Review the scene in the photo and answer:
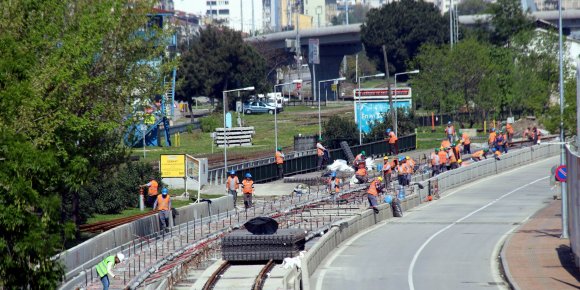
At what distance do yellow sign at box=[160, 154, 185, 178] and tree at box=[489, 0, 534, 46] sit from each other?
7336cm

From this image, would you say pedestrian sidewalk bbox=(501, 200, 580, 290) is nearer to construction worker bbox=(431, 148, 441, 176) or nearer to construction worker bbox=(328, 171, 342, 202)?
construction worker bbox=(328, 171, 342, 202)

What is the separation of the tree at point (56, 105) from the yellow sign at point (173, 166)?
5.55m

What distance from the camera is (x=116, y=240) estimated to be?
112 feet

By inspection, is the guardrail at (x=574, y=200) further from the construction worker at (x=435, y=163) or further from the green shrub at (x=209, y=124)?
the green shrub at (x=209, y=124)

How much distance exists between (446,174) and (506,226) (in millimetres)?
11595

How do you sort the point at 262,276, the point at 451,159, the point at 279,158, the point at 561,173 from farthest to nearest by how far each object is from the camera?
the point at 279,158, the point at 451,159, the point at 561,173, the point at 262,276

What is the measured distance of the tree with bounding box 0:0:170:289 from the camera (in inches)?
783

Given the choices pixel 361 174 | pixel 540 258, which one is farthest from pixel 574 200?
pixel 361 174

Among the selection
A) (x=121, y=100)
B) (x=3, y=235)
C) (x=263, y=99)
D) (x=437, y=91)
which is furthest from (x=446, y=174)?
(x=263, y=99)

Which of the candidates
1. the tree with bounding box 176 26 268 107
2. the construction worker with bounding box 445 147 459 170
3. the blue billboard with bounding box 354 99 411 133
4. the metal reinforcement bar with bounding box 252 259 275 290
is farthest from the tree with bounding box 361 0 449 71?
the metal reinforcement bar with bounding box 252 259 275 290

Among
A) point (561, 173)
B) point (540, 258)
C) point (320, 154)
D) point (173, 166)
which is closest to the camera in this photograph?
point (540, 258)

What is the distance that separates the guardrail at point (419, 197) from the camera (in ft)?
103

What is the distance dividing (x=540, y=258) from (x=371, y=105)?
44.6m

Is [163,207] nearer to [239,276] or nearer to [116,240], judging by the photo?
[116,240]
